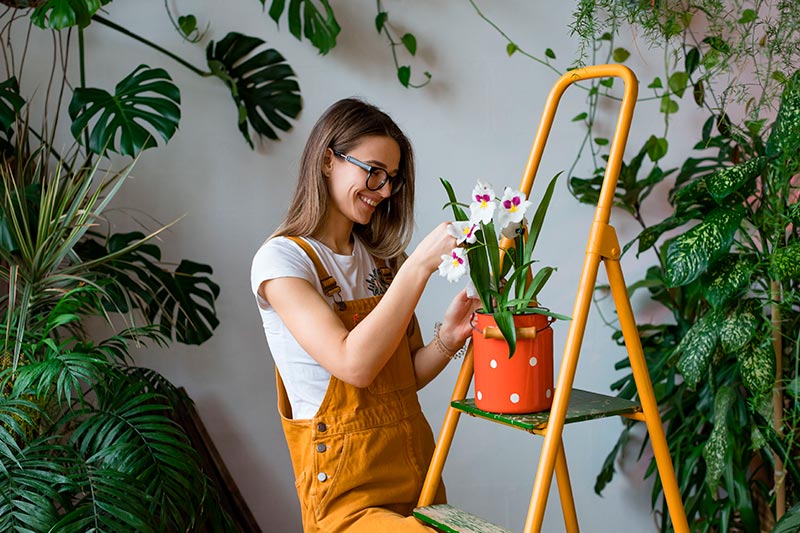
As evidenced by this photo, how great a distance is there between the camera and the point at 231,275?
2.51 m

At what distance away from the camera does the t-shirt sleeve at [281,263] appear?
1502 millimetres

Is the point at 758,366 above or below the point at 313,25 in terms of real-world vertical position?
below

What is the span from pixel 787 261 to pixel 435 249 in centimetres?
102

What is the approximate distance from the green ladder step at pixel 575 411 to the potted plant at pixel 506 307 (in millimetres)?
18

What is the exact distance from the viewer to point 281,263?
1.51 m

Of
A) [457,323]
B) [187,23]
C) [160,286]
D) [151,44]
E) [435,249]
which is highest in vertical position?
[187,23]

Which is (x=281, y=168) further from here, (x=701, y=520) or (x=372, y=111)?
(x=701, y=520)

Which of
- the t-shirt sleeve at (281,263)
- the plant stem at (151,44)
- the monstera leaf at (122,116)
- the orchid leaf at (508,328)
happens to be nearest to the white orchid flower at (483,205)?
the orchid leaf at (508,328)

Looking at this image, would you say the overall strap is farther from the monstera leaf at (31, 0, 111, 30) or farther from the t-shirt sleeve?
the monstera leaf at (31, 0, 111, 30)

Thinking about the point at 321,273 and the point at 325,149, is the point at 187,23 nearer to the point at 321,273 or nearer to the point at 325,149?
the point at 325,149

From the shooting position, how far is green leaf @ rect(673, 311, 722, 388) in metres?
2.08

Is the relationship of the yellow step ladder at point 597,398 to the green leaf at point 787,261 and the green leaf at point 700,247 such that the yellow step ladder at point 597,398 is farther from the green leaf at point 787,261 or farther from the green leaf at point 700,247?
the green leaf at point 787,261

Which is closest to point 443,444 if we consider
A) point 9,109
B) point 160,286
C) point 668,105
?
point 160,286

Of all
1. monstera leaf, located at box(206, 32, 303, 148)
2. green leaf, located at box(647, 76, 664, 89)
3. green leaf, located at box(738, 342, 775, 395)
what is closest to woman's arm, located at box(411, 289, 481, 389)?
green leaf, located at box(738, 342, 775, 395)
